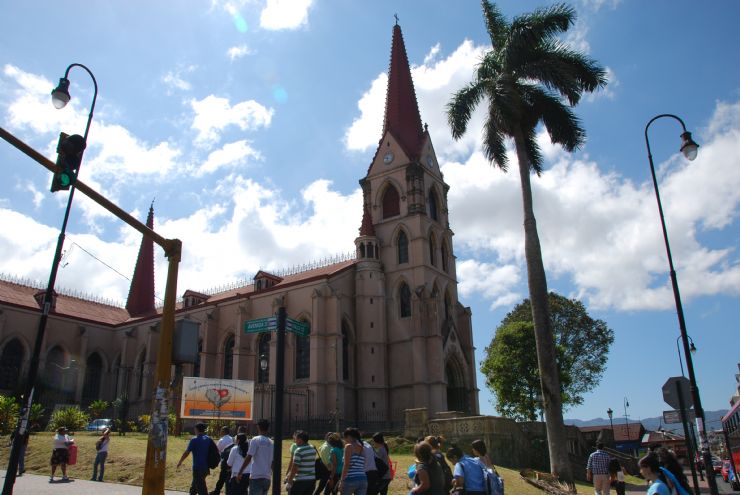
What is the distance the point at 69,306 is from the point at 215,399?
3113cm

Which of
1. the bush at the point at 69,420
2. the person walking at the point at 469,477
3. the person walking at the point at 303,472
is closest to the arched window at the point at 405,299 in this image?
the bush at the point at 69,420

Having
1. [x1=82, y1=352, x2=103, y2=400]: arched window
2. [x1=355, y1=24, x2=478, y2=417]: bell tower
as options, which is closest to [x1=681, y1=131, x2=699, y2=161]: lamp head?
[x1=355, y1=24, x2=478, y2=417]: bell tower

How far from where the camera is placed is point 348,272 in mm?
41875

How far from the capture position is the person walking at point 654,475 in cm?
623

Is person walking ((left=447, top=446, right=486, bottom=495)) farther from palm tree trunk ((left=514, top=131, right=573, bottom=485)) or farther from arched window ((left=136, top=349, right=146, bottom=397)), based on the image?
arched window ((left=136, top=349, right=146, bottom=397))

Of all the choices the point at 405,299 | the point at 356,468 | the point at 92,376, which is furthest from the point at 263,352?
the point at 356,468

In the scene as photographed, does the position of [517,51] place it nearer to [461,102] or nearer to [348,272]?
[461,102]

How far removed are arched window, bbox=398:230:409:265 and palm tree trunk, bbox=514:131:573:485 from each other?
20.9m

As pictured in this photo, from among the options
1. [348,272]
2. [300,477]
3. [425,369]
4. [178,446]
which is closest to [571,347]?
[425,369]

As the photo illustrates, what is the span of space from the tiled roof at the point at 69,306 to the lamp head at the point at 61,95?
38.3m

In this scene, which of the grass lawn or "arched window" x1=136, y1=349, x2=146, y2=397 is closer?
the grass lawn

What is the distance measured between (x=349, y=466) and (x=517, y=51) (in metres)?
18.1

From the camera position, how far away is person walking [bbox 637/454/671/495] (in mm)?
6234

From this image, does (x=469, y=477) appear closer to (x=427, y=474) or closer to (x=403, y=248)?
(x=427, y=474)
